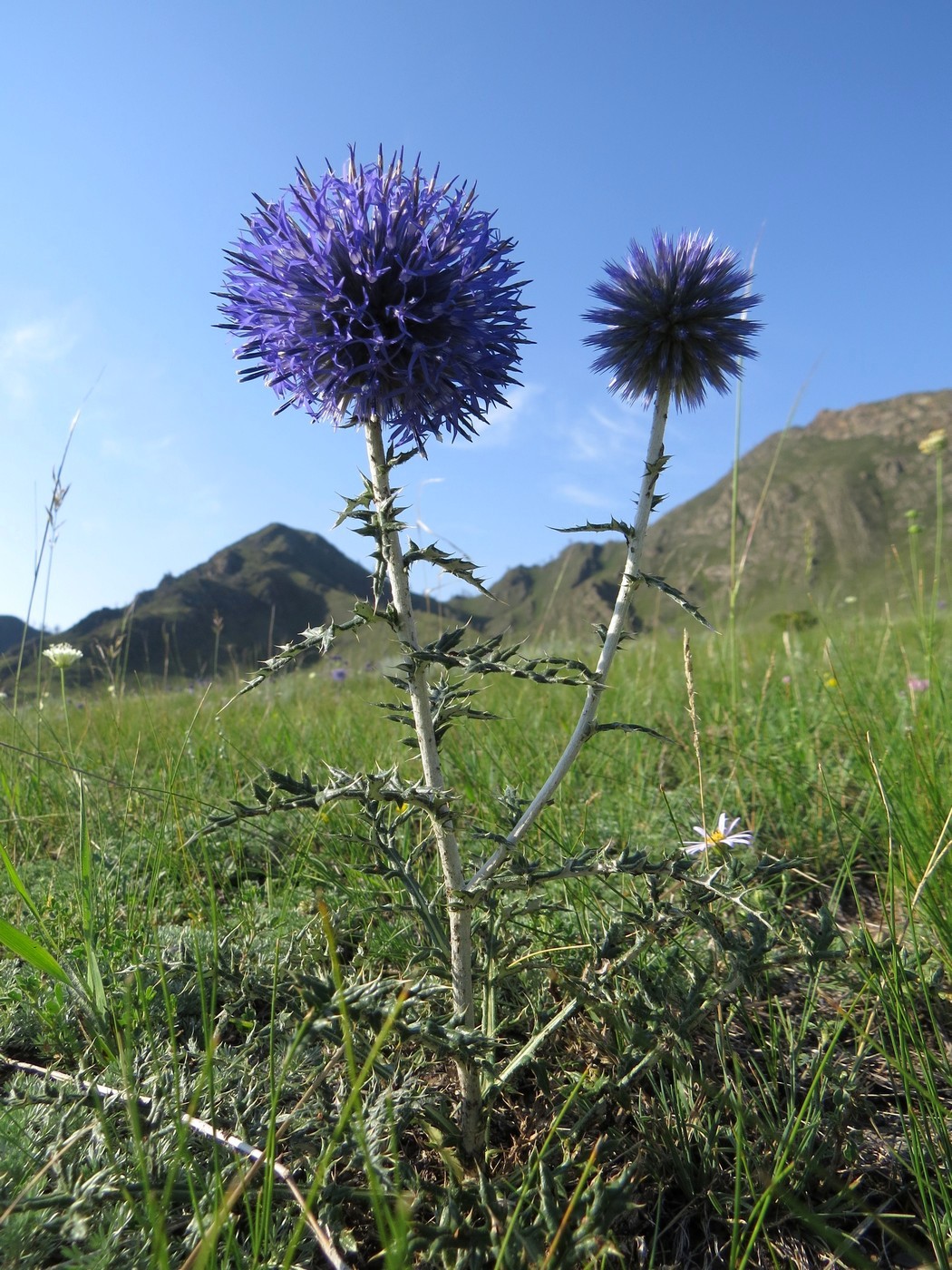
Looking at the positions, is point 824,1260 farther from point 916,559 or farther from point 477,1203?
point 916,559

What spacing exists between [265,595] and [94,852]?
168 meters

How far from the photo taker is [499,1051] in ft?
6.55

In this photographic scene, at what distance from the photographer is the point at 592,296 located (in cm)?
231

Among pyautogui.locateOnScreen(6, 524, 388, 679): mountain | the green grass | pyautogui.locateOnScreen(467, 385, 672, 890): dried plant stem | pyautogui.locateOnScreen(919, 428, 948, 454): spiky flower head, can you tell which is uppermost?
pyautogui.locateOnScreen(6, 524, 388, 679): mountain

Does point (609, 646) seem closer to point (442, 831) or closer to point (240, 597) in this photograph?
point (442, 831)

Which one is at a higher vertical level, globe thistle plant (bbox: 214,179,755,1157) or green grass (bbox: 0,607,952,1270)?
globe thistle plant (bbox: 214,179,755,1157)

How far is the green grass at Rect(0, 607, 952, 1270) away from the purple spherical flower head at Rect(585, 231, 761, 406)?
4.00ft

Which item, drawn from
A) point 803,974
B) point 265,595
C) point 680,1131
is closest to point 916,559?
point 803,974

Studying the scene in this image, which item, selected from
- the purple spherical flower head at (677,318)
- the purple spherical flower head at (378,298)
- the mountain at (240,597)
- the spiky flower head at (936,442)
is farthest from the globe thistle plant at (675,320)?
the mountain at (240,597)

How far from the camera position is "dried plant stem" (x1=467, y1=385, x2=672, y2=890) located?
5.48 feet

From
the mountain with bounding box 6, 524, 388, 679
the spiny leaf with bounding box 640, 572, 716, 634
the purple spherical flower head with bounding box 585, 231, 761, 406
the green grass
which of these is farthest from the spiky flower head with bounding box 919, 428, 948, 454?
the mountain with bounding box 6, 524, 388, 679

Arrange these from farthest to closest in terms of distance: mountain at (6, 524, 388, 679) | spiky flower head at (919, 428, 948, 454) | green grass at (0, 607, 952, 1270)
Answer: mountain at (6, 524, 388, 679)
spiky flower head at (919, 428, 948, 454)
green grass at (0, 607, 952, 1270)

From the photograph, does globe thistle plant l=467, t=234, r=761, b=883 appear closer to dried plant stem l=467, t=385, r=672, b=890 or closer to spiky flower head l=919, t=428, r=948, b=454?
dried plant stem l=467, t=385, r=672, b=890

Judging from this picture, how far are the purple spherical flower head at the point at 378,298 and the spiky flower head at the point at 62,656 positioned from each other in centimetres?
257
